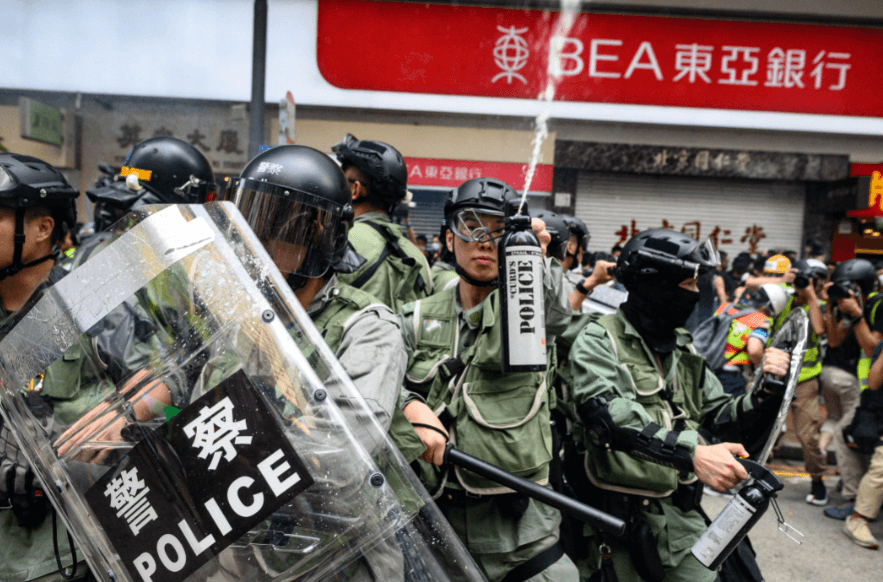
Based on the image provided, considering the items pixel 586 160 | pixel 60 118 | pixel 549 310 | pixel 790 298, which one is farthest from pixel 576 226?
pixel 60 118

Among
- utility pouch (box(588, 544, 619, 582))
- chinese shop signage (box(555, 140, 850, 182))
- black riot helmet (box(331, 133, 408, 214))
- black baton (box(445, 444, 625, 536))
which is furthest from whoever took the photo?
chinese shop signage (box(555, 140, 850, 182))

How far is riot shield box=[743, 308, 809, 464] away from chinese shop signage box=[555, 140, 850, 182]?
10.1 m

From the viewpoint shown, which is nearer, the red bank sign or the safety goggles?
the safety goggles

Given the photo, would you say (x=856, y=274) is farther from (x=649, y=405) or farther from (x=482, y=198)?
(x=482, y=198)

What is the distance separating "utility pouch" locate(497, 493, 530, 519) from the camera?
222 cm

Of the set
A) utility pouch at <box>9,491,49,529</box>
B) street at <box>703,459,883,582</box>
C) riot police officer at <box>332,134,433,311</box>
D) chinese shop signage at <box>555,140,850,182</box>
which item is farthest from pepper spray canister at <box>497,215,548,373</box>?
chinese shop signage at <box>555,140,850,182</box>

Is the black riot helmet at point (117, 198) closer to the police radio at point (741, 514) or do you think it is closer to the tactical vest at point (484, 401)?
the tactical vest at point (484, 401)

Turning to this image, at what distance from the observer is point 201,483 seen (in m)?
1.10

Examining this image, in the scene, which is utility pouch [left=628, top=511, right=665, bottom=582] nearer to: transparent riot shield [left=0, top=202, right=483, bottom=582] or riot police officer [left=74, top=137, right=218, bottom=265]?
transparent riot shield [left=0, top=202, right=483, bottom=582]

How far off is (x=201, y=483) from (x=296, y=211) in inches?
37.9

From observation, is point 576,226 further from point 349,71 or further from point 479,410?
point 349,71

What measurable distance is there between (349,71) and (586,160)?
4.64 m

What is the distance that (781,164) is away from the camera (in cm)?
1232

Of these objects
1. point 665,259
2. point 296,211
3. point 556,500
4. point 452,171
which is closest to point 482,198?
point 665,259
